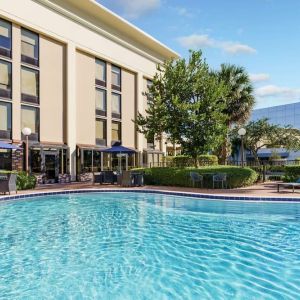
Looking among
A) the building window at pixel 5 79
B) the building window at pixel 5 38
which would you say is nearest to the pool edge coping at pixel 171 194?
the building window at pixel 5 79

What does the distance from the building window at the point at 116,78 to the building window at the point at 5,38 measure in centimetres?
1042

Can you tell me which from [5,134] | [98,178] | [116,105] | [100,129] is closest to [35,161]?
[5,134]

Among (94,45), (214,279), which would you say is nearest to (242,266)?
(214,279)

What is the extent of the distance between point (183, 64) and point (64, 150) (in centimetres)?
1056

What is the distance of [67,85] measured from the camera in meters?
24.5

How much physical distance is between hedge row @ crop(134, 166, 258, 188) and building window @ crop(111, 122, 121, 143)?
370 inches

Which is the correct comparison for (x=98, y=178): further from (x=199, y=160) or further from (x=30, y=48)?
(x=30, y=48)

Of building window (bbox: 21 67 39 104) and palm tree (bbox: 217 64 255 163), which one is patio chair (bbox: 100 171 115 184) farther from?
palm tree (bbox: 217 64 255 163)

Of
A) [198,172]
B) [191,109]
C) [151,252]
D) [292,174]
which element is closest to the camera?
[151,252]

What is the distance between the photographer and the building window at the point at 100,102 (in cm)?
2775

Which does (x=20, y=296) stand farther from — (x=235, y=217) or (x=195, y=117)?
(x=195, y=117)

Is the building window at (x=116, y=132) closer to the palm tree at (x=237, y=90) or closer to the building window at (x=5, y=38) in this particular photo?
the palm tree at (x=237, y=90)

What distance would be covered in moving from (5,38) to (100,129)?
1024cm

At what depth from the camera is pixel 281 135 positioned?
1255 inches
